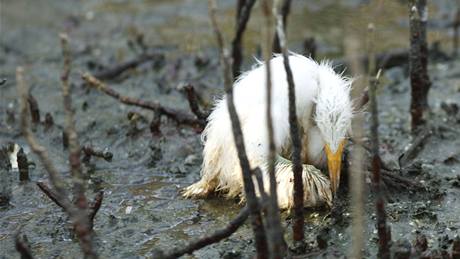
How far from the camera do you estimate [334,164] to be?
464 centimetres

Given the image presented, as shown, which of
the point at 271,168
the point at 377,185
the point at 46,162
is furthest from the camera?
the point at 377,185

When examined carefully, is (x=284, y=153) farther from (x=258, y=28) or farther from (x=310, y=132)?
(x=258, y=28)

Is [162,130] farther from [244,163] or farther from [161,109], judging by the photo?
[244,163]

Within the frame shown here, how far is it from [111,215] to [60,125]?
211cm

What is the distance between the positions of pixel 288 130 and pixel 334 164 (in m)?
0.35

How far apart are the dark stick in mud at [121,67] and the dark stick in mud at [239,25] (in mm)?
1523

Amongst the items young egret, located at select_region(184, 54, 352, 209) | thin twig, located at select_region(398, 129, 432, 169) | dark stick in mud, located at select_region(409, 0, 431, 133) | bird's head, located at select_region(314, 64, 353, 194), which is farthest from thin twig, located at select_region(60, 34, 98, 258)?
dark stick in mud, located at select_region(409, 0, 431, 133)

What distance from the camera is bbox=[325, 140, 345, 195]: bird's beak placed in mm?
4621

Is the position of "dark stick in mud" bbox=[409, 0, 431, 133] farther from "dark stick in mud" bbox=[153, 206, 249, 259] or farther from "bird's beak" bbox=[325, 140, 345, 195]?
"dark stick in mud" bbox=[153, 206, 249, 259]

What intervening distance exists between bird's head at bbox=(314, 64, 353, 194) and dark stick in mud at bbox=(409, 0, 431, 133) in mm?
1217

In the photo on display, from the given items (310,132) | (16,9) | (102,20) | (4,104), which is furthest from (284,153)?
(16,9)

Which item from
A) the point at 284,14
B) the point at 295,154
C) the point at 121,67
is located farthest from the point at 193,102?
the point at 121,67

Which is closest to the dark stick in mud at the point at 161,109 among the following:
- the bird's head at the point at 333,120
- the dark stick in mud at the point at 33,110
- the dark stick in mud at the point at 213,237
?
the dark stick in mud at the point at 33,110

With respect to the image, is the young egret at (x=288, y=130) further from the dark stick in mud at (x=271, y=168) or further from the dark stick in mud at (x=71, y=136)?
the dark stick in mud at (x=71, y=136)
